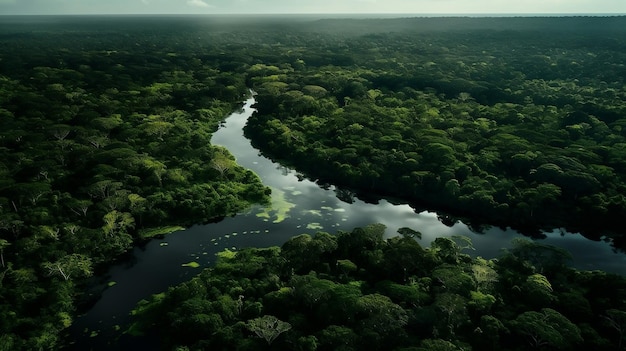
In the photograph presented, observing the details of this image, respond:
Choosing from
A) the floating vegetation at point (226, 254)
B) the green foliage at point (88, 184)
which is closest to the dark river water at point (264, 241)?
the floating vegetation at point (226, 254)

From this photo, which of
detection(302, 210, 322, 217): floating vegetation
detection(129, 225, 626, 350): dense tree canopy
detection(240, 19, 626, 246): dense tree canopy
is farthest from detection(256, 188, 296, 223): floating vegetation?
detection(129, 225, 626, 350): dense tree canopy

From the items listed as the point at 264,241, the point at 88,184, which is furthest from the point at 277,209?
the point at 88,184

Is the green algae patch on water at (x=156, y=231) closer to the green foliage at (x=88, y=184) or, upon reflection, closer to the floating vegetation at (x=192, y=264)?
the green foliage at (x=88, y=184)

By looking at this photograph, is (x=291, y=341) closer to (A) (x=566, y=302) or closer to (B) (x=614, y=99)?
(A) (x=566, y=302)

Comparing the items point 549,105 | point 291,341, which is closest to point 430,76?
point 549,105

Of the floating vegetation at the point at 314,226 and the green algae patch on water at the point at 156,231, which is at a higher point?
the green algae patch on water at the point at 156,231
